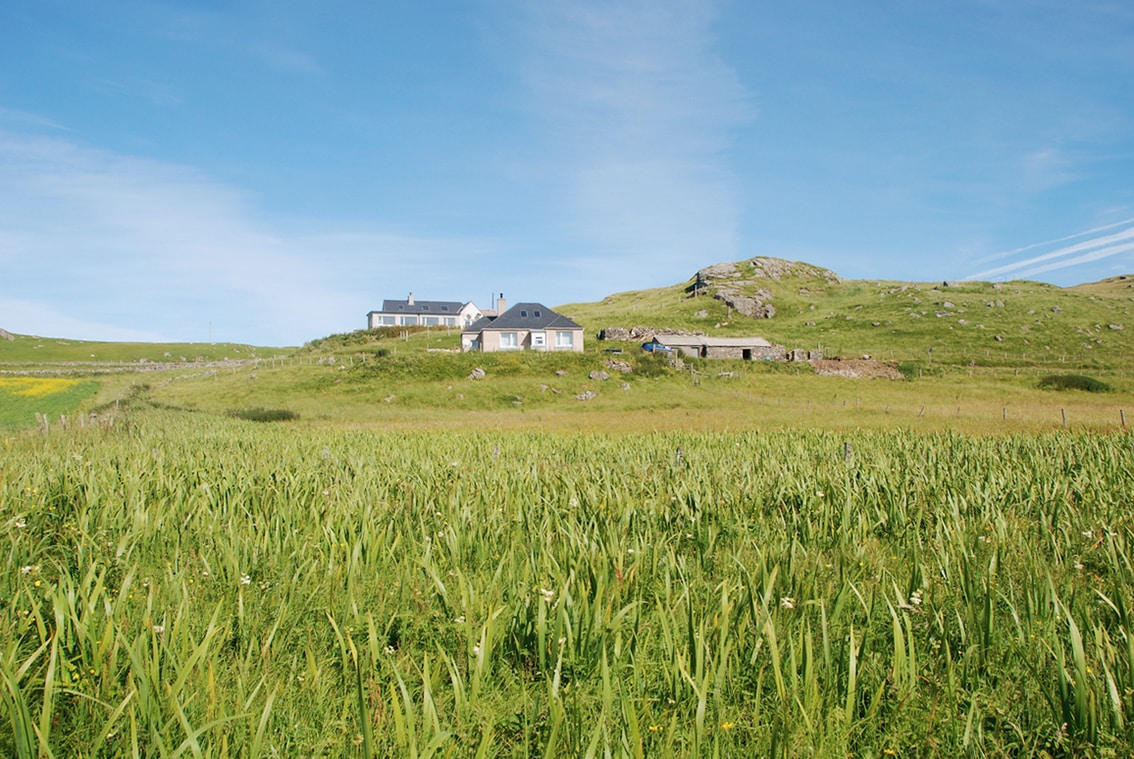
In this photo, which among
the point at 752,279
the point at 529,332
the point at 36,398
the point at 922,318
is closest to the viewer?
the point at 36,398

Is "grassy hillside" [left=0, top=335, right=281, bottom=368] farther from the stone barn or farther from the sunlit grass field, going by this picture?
the stone barn

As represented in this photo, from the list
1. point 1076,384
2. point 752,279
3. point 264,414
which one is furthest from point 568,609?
point 752,279

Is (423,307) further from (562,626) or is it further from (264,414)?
(562,626)

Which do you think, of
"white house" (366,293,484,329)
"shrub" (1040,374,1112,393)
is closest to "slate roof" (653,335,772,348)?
"shrub" (1040,374,1112,393)

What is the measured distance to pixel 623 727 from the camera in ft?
9.82

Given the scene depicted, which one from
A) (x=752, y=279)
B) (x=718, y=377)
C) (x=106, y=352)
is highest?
(x=752, y=279)

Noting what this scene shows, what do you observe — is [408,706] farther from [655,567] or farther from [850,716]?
[655,567]

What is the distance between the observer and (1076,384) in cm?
4862

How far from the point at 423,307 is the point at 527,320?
149 ft

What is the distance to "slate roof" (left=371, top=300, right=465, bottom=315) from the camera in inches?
4461

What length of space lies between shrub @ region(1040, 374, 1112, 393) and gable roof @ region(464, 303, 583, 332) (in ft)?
148

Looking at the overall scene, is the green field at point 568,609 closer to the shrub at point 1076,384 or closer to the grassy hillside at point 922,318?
the shrub at point 1076,384

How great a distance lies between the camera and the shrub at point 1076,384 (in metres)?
48.1

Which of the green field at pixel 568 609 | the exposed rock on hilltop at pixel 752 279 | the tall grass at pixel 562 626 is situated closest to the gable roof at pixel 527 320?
the exposed rock on hilltop at pixel 752 279
